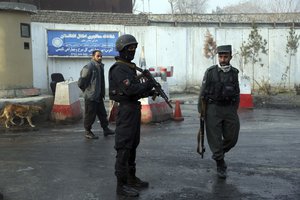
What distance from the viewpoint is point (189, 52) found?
777 inches

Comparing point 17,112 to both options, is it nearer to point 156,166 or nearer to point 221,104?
point 156,166

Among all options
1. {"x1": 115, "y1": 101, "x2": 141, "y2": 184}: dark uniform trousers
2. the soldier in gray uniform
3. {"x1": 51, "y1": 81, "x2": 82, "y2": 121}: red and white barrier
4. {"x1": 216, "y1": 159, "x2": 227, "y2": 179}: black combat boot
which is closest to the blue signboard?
{"x1": 51, "y1": 81, "x2": 82, "y2": 121}: red and white barrier

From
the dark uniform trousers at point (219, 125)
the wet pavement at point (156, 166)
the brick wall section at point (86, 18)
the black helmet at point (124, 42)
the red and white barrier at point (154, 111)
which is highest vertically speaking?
the brick wall section at point (86, 18)

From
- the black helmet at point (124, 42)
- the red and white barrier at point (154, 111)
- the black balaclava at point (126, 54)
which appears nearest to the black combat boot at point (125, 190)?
the black balaclava at point (126, 54)

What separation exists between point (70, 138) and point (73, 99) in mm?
2739

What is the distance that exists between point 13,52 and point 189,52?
979 cm

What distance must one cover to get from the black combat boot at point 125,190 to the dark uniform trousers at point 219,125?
139 centimetres

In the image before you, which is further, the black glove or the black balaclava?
the black balaclava

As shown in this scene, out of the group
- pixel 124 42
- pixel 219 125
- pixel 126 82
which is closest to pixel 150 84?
pixel 126 82

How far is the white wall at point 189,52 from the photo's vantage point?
1884 centimetres

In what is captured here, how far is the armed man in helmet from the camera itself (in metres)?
5.38

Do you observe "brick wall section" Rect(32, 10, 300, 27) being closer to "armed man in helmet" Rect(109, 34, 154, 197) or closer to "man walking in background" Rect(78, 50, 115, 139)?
"man walking in background" Rect(78, 50, 115, 139)

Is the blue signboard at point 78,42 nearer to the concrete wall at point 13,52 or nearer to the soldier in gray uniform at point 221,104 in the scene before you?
the concrete wall at point 13,52

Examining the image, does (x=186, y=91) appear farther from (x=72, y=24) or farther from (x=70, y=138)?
(x=70, y=138)
